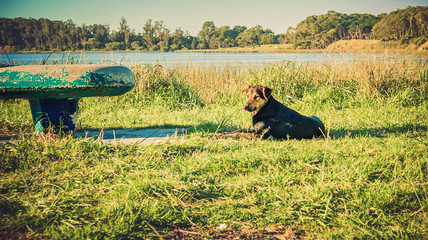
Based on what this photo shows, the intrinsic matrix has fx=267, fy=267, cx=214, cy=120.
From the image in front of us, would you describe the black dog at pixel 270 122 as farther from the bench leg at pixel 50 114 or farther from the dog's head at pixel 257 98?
the bench leg at pixel 50 114

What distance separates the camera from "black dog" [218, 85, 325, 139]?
401cm

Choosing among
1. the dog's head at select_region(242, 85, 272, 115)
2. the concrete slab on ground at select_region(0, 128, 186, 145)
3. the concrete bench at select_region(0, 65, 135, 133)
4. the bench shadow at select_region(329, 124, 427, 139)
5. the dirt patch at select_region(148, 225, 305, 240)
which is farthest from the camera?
the bench shadow at select_region(329, 124, 427, 139)

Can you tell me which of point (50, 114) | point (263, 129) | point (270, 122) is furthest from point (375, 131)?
point (50, 114)

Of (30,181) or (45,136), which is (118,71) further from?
(30,181)

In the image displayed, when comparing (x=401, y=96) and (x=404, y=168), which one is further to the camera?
(x=401, y=96)

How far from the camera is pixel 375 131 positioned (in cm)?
441

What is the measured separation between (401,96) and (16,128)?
318 inches

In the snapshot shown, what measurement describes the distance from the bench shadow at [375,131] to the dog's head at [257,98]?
1186 millimetres

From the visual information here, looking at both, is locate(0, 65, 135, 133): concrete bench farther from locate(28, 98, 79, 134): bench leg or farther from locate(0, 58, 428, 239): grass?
locate(0, 58, 428, 239): grass

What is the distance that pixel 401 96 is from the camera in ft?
21.1

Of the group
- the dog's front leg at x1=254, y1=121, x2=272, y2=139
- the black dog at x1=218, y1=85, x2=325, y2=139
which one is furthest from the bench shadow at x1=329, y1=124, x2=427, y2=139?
the dog's front leg at x1=254, y1=121, x2=272, y2=139

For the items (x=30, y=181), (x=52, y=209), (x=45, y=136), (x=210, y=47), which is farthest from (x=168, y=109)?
(x=210, y=47)

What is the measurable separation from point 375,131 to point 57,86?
15.6 ft

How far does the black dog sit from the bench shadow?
465mm
